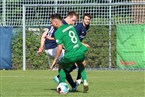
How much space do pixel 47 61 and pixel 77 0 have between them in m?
3.76

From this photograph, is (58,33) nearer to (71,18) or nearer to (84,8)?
(71,18)

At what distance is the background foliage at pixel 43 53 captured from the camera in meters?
26.0

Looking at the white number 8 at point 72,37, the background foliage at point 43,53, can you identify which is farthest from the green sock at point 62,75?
the background foliage at point 43,53

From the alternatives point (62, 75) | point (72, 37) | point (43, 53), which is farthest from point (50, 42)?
point (43, 53)

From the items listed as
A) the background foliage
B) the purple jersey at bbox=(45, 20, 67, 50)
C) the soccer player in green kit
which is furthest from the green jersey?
the background foliage

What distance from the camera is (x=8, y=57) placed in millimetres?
25844

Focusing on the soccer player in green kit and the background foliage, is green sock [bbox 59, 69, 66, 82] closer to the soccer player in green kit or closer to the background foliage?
the soccer player in green kit

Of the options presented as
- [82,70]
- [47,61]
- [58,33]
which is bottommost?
[47,61]

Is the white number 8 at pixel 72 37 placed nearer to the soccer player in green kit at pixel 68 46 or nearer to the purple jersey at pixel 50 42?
the soccer player in green kit at pixel 68 46

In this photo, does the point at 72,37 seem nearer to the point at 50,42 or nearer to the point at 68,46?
the point at 68,46

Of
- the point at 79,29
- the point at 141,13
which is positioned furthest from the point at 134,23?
Answer: the point at 79,29

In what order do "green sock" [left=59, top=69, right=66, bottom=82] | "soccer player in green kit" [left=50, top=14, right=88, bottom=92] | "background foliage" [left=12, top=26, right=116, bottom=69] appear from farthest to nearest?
"background foliage" [left=12, top=26, right=116, bottom=69] < "green sock" [left=59, top=69, right=66, bottom=82] < "soccer player in green kit" [left=50, top=14, right=88, bottom=92]

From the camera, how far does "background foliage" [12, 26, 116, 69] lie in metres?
26.0

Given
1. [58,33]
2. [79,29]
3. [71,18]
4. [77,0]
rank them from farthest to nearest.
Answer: [77,0] < [79,29] < [71,18] < [58,33]
